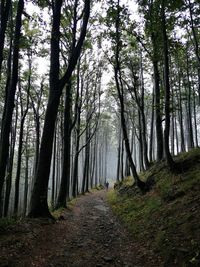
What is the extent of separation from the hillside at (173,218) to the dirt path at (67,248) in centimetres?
44

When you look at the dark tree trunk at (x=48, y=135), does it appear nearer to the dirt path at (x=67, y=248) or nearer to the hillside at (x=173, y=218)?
the dirt path at (x=67, y=248)

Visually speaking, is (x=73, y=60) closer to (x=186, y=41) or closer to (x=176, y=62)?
(x=186, y=41)

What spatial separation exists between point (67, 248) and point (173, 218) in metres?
3.00

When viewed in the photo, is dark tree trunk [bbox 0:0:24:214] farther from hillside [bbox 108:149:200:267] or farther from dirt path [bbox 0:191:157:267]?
hillside [bbox 108:149:200:267]

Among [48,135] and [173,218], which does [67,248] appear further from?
[48,135]

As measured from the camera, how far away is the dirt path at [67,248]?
5203mm

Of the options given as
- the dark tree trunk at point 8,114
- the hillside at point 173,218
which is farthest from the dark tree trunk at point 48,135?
the hillside at point 173,218

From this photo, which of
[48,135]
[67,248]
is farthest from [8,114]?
[67,248]

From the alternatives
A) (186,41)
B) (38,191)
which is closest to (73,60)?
(38,191)

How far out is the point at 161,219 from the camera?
7.41 m

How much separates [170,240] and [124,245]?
1.44 meters

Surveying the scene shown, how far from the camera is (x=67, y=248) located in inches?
243

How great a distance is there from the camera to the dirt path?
17.1 ft

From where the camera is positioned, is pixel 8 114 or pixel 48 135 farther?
pixel 48 135
